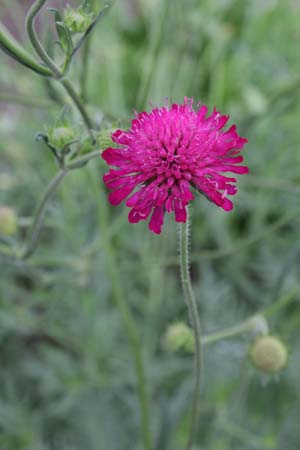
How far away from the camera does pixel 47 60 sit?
0.58m

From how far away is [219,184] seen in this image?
21.0 inches

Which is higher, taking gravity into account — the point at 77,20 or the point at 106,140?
the point at 77,20

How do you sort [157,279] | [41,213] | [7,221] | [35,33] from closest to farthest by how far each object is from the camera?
[35,33]
[41,213]
[7,221]
[157,279]

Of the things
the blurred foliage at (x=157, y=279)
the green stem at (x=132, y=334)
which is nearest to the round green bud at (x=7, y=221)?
the blurred foliage at (x=157, y=279)

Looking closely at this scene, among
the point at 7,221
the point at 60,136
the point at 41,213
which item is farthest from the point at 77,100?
the point at 7,221

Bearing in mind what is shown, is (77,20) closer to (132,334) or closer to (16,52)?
(16,52)

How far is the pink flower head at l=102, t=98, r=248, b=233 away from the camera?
0.54 metres

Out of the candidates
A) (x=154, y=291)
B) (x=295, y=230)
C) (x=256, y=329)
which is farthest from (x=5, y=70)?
(x=256, y=329)

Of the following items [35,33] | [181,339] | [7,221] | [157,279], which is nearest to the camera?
[35,33]

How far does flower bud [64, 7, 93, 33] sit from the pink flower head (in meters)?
0.12

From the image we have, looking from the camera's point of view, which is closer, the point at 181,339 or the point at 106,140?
the point at 106,140

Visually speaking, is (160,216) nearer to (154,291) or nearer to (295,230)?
(154,291)

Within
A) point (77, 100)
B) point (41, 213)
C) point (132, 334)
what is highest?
point (77, 100)

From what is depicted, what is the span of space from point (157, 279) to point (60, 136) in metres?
0.76
